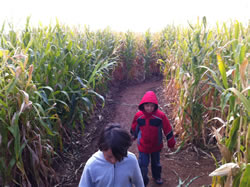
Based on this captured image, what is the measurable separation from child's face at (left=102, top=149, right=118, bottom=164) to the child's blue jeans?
1.46 meters

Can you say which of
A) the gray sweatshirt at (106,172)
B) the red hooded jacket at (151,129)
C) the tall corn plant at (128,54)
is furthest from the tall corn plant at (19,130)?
the tall corn plant at (128,54)

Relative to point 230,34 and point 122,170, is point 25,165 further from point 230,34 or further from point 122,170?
point 230,34

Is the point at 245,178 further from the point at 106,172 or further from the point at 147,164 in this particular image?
the point at 147,164

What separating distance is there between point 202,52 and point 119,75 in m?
5.14

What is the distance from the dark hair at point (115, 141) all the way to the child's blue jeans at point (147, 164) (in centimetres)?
149

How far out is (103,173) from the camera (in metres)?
1.82

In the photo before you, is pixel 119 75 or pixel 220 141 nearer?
pixel 220 141

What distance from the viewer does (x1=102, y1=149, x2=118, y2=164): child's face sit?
1.69 m

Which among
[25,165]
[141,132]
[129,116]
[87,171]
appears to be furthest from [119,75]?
[87,171]

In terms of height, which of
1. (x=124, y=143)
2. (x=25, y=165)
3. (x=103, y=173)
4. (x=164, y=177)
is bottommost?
(x=164, y=177)

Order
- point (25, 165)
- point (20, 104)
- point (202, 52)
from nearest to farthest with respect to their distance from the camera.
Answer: point (20, 104), point (25, 165), point (202, 52)

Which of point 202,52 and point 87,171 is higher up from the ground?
point 202,52

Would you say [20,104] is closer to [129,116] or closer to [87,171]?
[87,171]

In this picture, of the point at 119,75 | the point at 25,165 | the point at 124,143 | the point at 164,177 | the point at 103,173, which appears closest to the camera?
the point at 124,143
